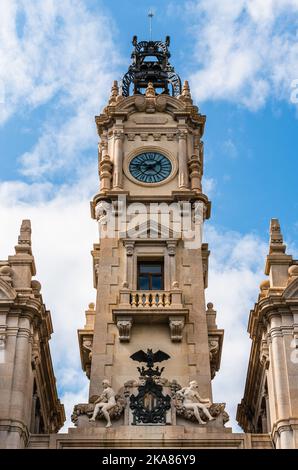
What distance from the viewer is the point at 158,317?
4362cm

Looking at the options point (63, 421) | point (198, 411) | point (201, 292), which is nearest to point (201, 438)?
point (198, 411)

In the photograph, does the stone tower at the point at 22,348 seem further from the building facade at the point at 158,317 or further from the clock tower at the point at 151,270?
the clock tower at the point at 151,270

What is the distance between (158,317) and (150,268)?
3808 millimetres

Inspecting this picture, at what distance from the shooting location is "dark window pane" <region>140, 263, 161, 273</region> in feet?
153

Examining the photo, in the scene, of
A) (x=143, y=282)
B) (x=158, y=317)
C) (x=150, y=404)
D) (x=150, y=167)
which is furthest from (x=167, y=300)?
(x=150, y=167)

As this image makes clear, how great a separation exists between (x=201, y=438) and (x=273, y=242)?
32.7 ft

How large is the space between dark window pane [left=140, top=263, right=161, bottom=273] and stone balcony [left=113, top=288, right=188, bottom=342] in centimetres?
260

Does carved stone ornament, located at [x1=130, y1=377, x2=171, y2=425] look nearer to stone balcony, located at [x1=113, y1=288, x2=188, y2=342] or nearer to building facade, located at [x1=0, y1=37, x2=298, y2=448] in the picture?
building facade, located at [x1=0, y1=37, x2=298, y2=448]

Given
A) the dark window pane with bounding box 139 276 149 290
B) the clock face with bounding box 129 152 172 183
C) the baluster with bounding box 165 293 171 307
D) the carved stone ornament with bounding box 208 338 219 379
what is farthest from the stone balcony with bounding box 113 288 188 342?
the clock face with bounding box 129 152 172 183

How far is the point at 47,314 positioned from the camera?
4253cm

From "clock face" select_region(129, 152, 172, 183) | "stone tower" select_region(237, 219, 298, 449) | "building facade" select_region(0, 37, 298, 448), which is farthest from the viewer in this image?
"clock face" select_region(129, 152, 172, 183)

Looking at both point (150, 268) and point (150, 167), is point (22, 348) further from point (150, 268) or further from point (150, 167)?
point (150, 167)

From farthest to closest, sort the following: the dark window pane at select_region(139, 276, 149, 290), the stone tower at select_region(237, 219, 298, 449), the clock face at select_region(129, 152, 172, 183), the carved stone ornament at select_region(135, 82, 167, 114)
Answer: the carved stone ornament at select_region(135, 82, 167, 114) → the clock face at select_region(129, 152, 172, 183) → the dark window pane at select_region(139, 276, 149, 290) → the stone tower at select_region(237, 219, 298, 449)
